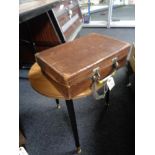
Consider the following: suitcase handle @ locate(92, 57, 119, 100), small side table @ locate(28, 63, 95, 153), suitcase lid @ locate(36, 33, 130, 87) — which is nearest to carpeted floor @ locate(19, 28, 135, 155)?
small side table @ locate(28, 63, 95, 153)

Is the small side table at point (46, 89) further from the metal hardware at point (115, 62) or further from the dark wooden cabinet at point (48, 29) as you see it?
the dark wooden cabinet at point (48, 29)

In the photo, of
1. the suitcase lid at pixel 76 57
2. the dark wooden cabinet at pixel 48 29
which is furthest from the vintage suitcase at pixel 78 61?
the dark wooden cabinet at pixel 48 29

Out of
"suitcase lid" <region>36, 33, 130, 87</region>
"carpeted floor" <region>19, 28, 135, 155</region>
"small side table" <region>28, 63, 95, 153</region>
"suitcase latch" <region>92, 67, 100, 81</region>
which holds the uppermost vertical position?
"suitcase lid" <region>36, 33, 130, 87</region>

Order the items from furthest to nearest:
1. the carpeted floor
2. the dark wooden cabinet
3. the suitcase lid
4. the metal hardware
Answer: the dark wooden cabinet, the carpeted floor, the metal hardware, the suitcase lid

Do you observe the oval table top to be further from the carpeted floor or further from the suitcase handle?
the carpeted floor

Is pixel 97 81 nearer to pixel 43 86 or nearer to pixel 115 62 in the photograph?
pixel 115 62

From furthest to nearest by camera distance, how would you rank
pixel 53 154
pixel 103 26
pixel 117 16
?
pixel 117 16 < pixel 103 26 < pixel 53 154

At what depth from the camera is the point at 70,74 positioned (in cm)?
70

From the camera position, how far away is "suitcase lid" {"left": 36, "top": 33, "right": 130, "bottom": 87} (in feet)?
2.37

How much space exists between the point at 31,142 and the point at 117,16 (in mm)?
3864

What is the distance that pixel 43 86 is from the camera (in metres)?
0.89

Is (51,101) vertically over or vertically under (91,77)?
under

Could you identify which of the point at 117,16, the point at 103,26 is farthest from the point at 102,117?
the point at 117,16
